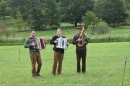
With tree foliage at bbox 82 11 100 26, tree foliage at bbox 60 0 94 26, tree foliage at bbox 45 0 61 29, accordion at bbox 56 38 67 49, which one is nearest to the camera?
accordion at bbox 56 38 67 49

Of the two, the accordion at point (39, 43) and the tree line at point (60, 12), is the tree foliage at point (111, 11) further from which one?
the accordion at point (39, 43)

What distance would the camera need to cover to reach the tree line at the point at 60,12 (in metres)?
108

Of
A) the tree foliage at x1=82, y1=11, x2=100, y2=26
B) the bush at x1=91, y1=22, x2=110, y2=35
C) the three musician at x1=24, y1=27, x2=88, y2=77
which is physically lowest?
the bush at x1=91, y1=22, x2=110, y2=35

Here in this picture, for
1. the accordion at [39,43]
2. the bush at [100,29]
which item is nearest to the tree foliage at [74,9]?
the bush at [100,29]

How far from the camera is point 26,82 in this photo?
46.0ft

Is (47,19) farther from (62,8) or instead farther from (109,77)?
(109,77)

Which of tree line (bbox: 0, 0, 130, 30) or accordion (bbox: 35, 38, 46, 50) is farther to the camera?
tree line (bbox: 0, 0, 130, 30)

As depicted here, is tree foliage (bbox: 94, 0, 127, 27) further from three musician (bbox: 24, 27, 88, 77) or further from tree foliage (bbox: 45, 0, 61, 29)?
three musician (bbox: 24, 27, 88, 77)

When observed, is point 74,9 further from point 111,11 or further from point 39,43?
point 39,43

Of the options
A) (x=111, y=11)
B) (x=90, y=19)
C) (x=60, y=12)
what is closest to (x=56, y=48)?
(x=90, y=19)

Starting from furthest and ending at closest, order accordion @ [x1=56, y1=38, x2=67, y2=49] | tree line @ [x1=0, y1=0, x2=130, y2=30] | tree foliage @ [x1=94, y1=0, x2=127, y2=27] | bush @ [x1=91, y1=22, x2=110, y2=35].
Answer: tree foliage @ [x1=94, y1=0, x2=127, y2=27] < tree line @ [x1=0, y1=0, x2=130, y2=30] < bush @ [x1=91, y1=22, x2=110, y2=35] < accordion @ [x1=56, y1=38, x2=67, y2=49]

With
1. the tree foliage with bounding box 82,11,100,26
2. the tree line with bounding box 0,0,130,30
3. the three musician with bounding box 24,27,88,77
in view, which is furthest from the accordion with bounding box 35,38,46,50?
the tree foliage with bounding box 82,11,100,26

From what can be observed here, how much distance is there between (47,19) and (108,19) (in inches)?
905

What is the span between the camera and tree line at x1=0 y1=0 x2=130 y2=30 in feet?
354
